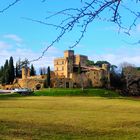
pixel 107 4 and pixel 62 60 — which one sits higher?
pixel 62 60

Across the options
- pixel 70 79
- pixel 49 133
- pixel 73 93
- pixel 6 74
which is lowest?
pixel 49 133

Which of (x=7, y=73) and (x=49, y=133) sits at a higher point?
(x=7, y=73)

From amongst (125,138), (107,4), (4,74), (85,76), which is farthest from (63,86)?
(107,4)

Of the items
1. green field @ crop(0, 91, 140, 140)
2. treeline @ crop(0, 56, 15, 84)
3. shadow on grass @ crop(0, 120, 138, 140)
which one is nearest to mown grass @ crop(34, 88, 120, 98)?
treeline @ crop(0, 56, 15, 84)

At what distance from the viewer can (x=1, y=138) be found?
13.1 metres

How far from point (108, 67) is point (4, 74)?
32772 mm

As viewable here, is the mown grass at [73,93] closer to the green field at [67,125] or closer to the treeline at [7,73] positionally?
the treeline at [7,73]

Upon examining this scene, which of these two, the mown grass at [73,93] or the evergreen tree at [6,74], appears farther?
the evergreen tree at [6,74]

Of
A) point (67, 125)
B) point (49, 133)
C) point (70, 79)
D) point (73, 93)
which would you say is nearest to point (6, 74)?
point (70, 79)

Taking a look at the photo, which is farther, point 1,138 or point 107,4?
point 1,138

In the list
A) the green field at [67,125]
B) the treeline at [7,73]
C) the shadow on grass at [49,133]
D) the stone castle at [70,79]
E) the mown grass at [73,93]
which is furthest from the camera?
the stone castle at [70,79]

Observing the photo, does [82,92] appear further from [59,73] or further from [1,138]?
[1,138]

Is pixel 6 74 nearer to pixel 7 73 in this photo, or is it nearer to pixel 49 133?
pixel 7 73

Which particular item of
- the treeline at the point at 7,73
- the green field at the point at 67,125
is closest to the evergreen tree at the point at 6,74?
the treeline at the point at 7,73
